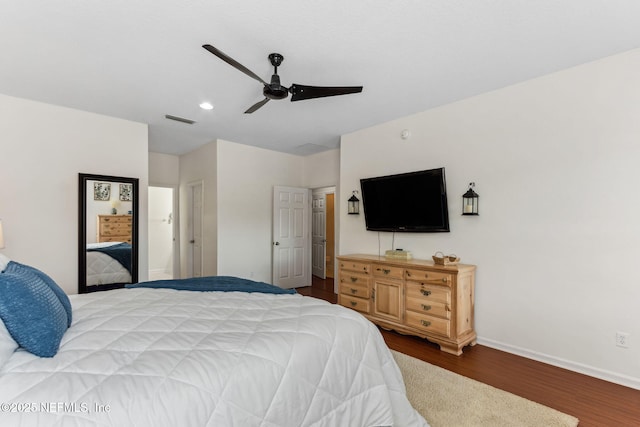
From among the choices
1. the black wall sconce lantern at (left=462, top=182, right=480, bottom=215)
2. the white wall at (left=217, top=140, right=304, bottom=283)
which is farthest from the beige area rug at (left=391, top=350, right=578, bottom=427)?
the white wall at (left=217, top=140, right=304, bottom=283)

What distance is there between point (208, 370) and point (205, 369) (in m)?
0.01

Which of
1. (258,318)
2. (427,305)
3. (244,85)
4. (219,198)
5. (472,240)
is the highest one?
(244,85)

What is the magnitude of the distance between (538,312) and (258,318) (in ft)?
8.96

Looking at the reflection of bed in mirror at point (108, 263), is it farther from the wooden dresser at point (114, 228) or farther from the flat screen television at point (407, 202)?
the flat screen television at point (407, 202)

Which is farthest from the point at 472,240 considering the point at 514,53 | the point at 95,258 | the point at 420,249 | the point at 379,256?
the point at 95,258

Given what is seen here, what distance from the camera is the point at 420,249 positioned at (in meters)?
3.78

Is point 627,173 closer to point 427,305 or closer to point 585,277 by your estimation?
point 585,277

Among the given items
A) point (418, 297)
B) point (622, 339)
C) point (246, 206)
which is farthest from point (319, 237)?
point (622, 339)

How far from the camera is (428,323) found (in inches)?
124

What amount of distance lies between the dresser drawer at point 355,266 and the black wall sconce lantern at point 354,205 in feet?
2.89

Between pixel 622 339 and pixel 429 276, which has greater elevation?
pixel 429 276

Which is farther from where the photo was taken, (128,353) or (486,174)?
(486,174)

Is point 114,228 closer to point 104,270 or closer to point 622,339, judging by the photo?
point 104,270

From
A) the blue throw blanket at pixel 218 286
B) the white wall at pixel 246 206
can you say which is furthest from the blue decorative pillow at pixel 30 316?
the white wall at pixel 246 206
